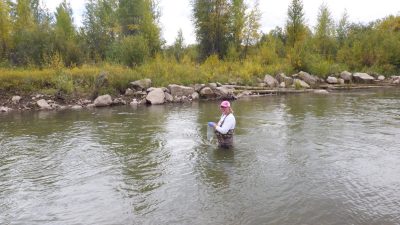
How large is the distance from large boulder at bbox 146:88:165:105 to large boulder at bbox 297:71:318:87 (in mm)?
16453

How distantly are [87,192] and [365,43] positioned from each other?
45.7 metres

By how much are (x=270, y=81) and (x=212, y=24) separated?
12.3 m

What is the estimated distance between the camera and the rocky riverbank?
23266mm

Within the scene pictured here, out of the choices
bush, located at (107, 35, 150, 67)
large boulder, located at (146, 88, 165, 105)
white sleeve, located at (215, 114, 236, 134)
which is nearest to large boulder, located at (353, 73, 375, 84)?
bush, located at (107, 35, 150, 67)

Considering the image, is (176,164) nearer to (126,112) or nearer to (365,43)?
(126,112)

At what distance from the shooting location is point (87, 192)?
8359 millimetres

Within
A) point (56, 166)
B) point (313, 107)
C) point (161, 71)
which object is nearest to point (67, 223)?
point (56, 166)

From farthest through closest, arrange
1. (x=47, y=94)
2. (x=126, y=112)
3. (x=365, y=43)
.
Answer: (x=365, y=43), (x=47, y=94), (x=126, y=112)

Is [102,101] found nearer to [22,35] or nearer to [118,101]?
[118,101]

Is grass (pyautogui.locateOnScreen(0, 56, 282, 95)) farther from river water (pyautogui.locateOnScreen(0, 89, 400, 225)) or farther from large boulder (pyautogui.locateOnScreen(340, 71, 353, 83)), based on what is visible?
large boulder (pyautogui.locateOnScreen(340, 71, 353, 83))

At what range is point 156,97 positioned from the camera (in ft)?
81.5

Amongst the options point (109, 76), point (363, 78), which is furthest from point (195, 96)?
point (363, 78)

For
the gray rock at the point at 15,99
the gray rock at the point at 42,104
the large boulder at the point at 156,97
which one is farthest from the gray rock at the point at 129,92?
the gray rock at the point at 15,99

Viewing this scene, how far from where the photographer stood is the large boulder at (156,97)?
968 inches
